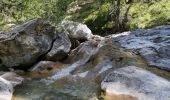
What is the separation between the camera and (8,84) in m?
15.8

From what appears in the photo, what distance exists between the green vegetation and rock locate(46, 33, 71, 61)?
15.6ft

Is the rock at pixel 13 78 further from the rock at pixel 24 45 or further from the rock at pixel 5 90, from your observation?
the rock at pixel 24 45

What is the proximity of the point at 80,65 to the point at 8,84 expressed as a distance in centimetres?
569

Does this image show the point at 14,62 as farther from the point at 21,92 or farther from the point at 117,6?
the point at 117,6

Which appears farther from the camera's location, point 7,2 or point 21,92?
point 7,2

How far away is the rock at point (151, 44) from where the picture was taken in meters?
18.2

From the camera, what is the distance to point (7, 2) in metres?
32.4

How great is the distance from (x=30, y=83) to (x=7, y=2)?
16.9 meters

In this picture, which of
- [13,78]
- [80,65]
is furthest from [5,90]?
[80,65]

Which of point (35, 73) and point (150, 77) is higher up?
point (150, 77)

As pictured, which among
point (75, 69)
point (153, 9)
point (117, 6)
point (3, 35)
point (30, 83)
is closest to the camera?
point (30, 83)

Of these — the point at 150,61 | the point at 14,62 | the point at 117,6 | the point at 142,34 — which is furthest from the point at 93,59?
the point at 117,6

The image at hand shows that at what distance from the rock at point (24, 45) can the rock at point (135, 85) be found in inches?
289

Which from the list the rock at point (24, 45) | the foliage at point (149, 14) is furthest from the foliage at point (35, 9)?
the foliage at point (149, 14)
